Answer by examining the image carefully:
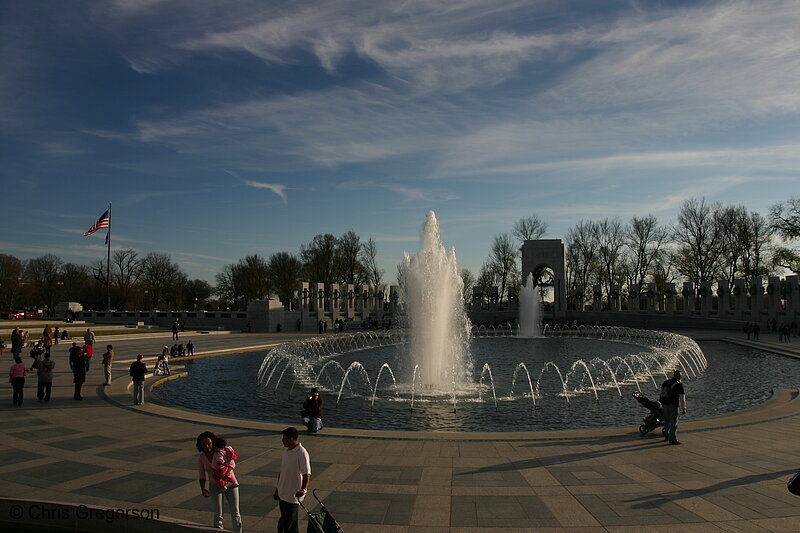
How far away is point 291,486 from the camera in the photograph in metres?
6.00

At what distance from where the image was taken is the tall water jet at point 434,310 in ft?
70.9

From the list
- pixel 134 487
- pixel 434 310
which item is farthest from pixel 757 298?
pixel 134 487

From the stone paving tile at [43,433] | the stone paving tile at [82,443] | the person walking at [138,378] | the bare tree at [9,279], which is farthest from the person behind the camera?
the bare tree at [9,279]

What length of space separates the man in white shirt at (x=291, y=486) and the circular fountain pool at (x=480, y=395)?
7.53 meters

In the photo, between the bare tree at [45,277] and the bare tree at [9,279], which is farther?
the bare tree at [45,277]

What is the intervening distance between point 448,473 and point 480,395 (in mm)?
9232

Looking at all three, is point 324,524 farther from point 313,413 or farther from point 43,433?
point 43,433

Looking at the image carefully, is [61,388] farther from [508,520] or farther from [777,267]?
[777,267]

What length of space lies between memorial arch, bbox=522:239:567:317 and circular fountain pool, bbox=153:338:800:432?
44.4 m

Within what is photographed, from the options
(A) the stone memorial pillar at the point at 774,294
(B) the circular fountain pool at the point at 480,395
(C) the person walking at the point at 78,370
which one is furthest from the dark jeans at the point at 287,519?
(A) the stone memorial pillar at the point at 774,294

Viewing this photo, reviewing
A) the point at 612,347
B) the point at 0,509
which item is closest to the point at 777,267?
the point at 612,347

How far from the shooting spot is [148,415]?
14.0 metres

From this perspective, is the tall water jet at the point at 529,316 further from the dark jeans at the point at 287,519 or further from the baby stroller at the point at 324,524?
the baby stroller at the point at 324,524

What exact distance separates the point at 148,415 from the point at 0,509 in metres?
7.19
